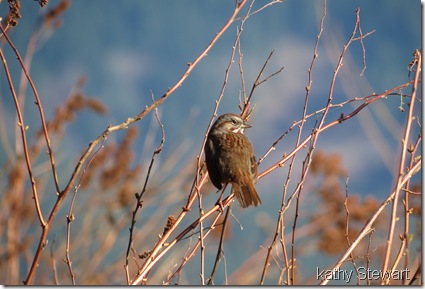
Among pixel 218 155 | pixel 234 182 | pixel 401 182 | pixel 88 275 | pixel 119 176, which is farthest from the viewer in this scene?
pixel 119 176

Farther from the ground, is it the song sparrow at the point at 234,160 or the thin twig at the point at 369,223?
the song sparrow at the point at 234,160

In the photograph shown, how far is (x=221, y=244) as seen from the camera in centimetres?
186

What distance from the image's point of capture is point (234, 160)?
262 cm

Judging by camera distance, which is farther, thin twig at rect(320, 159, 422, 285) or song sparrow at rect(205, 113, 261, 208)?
song sparrow at rect(205, 113, 261, 208)

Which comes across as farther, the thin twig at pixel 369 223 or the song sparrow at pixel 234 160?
the song sparrow at pixel 234 160

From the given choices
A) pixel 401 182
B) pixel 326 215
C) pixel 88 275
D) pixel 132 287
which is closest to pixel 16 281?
pixel 88 275

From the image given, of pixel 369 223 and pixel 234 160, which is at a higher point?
pixel 234 160

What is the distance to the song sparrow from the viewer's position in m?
2.42

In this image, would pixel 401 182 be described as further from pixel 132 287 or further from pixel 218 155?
pixel 218 155

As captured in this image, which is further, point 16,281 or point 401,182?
point 16,281

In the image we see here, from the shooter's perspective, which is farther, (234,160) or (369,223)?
(234,160)

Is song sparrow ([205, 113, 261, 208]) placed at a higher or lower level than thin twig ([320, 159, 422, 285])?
higher

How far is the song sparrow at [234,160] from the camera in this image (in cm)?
242

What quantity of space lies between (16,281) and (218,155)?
1.27 m
